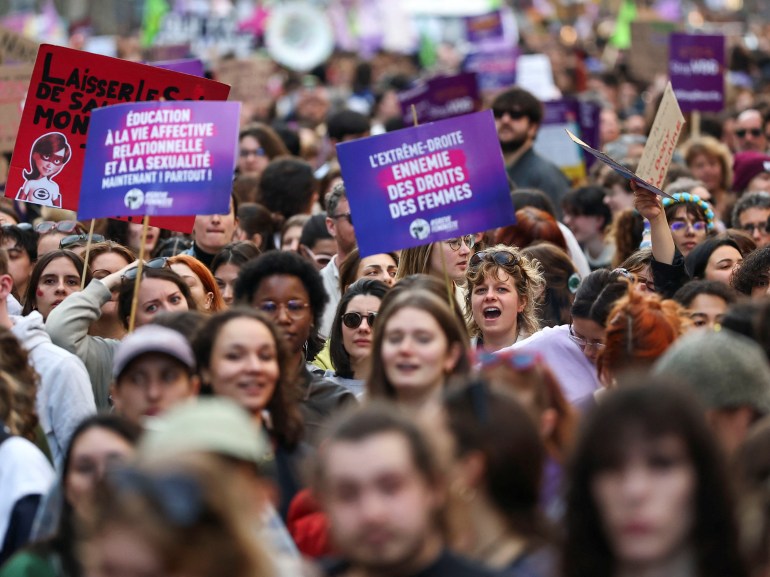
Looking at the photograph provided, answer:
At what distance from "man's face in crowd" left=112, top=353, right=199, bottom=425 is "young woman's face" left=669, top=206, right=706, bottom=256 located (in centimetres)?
483

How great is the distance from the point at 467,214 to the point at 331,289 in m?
1.85

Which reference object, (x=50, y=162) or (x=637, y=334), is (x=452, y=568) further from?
(x=50, y=162)

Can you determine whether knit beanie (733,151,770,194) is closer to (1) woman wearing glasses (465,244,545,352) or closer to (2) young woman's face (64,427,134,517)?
(1) woman wearing glasses (465,244,545,352)

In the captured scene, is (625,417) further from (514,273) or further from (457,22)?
(457,22)

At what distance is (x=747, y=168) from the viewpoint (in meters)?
12.9

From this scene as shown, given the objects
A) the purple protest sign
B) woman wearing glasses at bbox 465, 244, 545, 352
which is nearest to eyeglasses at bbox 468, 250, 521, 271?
Answer: woman wearing glasses at bbox 465, 244, 545, 352

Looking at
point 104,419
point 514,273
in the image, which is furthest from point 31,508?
point 514,273

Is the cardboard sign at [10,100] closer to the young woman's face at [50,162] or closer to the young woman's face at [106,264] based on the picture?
the young woman's face at [50,162]

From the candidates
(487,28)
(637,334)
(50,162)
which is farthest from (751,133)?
(487,28)

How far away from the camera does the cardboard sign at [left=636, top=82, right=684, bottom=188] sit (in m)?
8.87

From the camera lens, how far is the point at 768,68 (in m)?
24.6

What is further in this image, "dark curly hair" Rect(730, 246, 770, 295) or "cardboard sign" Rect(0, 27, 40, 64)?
"cardboard sign" Rect(0, 27, 40, 64)

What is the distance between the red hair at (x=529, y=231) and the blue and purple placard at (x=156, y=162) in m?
2.29

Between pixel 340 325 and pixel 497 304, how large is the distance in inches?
30.3
